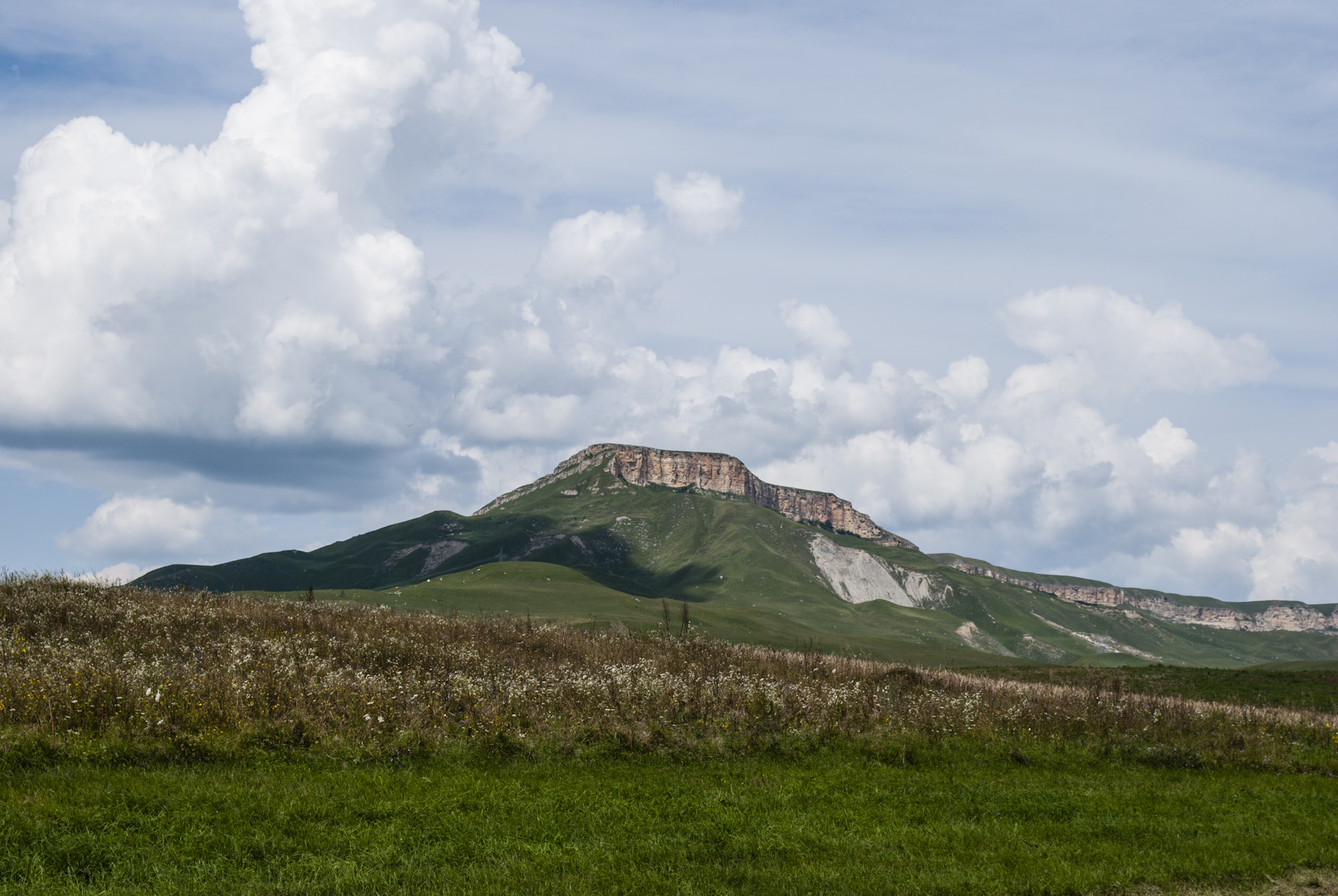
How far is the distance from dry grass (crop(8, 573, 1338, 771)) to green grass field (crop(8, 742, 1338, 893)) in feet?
4.35

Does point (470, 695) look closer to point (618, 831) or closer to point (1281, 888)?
point (618, 831)

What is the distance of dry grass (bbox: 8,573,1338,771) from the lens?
1459 cm

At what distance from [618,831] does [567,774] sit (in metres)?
2.82

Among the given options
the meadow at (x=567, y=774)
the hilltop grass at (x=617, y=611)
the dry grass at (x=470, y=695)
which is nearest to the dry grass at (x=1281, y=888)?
the meadow at (x=567, y=774)

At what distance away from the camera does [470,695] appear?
57.0ft

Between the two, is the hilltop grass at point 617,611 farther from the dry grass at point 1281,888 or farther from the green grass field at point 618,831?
the dry grass at point 1281,888

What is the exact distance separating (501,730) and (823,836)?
6335 mm

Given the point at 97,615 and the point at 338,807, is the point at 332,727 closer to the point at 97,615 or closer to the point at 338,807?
the point at 338,807

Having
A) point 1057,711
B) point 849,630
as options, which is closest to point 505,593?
point 849,630

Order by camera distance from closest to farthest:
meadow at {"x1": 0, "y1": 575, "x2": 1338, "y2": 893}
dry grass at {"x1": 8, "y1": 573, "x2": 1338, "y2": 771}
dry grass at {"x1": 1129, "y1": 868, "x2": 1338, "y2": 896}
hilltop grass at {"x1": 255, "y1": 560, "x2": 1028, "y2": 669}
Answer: meadow at {"x1": 0, "y1": 575, "x2": 1338, "y2": 893}
dry grass at {"x1": 1129, "y1": 868, "x2": 1338, "y2": 896}
dry grass at {"x1": 8, "y1": 573, "x2": 1338, "y2": 771}
hilltop grass at {"x1": 255, "y1": 560, "x2": 1028, "y2": 669}

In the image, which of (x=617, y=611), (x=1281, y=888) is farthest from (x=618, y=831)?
(x=617, y=611)

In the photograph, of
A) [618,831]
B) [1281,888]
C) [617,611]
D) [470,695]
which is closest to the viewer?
[1281,888]

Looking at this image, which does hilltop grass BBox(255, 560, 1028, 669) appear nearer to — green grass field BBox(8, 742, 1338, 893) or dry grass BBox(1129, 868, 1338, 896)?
green grass field BBox(8, 742, 1338, 893)

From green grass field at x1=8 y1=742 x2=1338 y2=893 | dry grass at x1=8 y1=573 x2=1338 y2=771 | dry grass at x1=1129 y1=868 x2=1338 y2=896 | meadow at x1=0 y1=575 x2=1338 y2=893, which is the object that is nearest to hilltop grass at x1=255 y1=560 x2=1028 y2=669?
dry grass at x1=8 y1=573 x2=1338 y2=771
